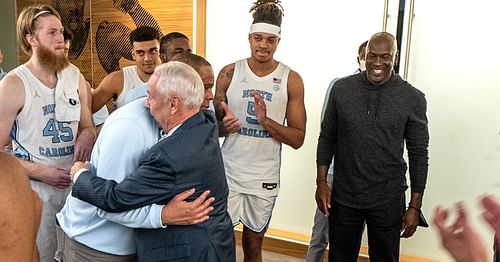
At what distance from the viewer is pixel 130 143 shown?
5.50 ft

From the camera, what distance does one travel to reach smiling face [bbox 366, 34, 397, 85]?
2.29 metres

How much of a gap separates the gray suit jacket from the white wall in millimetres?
1901

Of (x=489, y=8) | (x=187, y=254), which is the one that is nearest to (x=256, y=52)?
(x=187, y=254)

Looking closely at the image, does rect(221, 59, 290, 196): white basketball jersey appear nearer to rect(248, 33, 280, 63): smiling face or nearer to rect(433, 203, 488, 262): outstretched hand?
rect(248, 33, 280, 63): smiling face

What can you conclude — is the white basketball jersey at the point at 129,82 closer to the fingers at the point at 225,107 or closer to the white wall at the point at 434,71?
the fingers at the point at 225,107

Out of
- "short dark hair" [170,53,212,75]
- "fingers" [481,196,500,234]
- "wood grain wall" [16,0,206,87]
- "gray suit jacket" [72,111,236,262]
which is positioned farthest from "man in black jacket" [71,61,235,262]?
"wood grain wall" [16,0,206,87]

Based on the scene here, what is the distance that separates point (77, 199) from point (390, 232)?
4.82ft

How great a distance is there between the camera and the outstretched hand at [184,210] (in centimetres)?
162

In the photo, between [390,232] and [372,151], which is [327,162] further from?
[390,232]

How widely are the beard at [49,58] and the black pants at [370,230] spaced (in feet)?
Answer: 4.96

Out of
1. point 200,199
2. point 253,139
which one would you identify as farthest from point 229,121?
point 200,199

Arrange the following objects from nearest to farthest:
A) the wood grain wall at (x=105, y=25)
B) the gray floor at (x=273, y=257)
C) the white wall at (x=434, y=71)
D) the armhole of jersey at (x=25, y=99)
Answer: the armhole of jersey at (x=25, y=99) < the white wall at (x=434, y=71) < the gray floor at (x=273, y=257) < the wood grain wall at (x=105, y=25)

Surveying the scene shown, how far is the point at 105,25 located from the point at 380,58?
9.07 ft

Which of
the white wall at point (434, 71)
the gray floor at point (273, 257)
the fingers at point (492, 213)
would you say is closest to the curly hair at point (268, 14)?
the white wall at point (434, 71)
